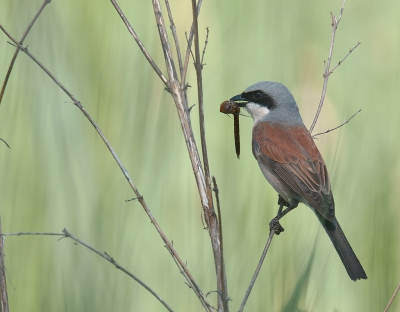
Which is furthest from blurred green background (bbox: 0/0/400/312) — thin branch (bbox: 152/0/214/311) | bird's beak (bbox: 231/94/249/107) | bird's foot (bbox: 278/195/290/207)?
thin branch (bbox: 152/0/214/311)

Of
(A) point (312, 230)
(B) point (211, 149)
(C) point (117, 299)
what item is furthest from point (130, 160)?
(A) point (312, 230)

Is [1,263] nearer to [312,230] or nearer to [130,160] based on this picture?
[130,160]

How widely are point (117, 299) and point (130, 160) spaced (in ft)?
1.98

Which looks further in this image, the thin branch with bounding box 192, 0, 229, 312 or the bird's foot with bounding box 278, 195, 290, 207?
the bird's foot with bounding box 278, 195, 290, 207

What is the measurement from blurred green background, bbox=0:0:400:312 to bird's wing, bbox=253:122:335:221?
9 centimetres

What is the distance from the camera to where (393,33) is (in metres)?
3.01

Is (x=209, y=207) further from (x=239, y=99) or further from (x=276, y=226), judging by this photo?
(x=239, y=99)

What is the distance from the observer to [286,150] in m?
2.94

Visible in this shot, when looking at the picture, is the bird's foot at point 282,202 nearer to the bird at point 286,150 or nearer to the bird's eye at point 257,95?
the bird at point 286,150

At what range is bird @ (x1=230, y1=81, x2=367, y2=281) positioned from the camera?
107 inches

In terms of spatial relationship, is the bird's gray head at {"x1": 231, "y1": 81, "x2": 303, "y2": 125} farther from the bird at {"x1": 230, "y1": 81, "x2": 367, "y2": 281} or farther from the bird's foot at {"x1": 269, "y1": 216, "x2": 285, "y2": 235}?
the bird's foot at {"x1": 269, "y1": 216, "x2": 285, "y2": 235}

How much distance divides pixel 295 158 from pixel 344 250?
633mm

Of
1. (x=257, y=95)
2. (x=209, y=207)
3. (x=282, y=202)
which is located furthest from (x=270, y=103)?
(x=209, y=207)

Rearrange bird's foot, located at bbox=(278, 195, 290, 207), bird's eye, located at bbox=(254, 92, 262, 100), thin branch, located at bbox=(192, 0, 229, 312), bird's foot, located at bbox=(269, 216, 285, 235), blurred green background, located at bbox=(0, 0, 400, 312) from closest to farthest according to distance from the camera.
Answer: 1. thin branch, located at bbox=(192, 0, 229, 312)
2. blurred green background, located at bbox=(0, 0, 400, 312)
3. bird's foot, located at bbox=(269, 216, 285, 235)
4. bird's foot, located at bbox=(278, 195, 290, 207)
5. bird's eye, located at bbox=(254, 92, 262, 100)
